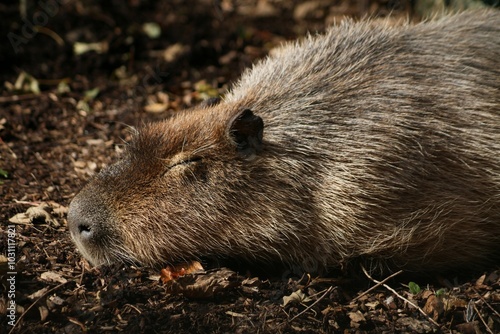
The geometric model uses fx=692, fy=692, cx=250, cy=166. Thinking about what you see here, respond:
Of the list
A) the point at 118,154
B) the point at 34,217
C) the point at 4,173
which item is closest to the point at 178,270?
the point at 34,217

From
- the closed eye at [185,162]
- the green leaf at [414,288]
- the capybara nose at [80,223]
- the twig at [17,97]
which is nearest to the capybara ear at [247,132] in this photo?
the closed eye at [185,162]

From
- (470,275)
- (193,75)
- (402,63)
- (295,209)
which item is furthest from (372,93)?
(193,75)

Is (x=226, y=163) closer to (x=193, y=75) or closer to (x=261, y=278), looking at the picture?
(x=261, y=278)

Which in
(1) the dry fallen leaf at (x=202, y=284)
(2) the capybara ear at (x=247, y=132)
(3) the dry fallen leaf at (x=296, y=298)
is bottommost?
(3) the dry fallen leaf at (x=296, y=298)

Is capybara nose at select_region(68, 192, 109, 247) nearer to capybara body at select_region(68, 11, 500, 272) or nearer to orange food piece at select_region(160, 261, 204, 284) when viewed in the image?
capybara body at select_region(68, 11, 500, 272)

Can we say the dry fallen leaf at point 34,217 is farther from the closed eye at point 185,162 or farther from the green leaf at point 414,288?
the green leaf at point 414,288

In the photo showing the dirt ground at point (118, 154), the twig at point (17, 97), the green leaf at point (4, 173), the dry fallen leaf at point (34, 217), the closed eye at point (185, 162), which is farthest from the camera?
the twig at point (17, 97)

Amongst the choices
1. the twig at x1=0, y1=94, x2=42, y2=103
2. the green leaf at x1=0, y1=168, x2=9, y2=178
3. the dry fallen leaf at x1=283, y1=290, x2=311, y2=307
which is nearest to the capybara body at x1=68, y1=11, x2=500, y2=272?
the dry fallen leaf at x1=283, y1=290, x2=311, y2=307
